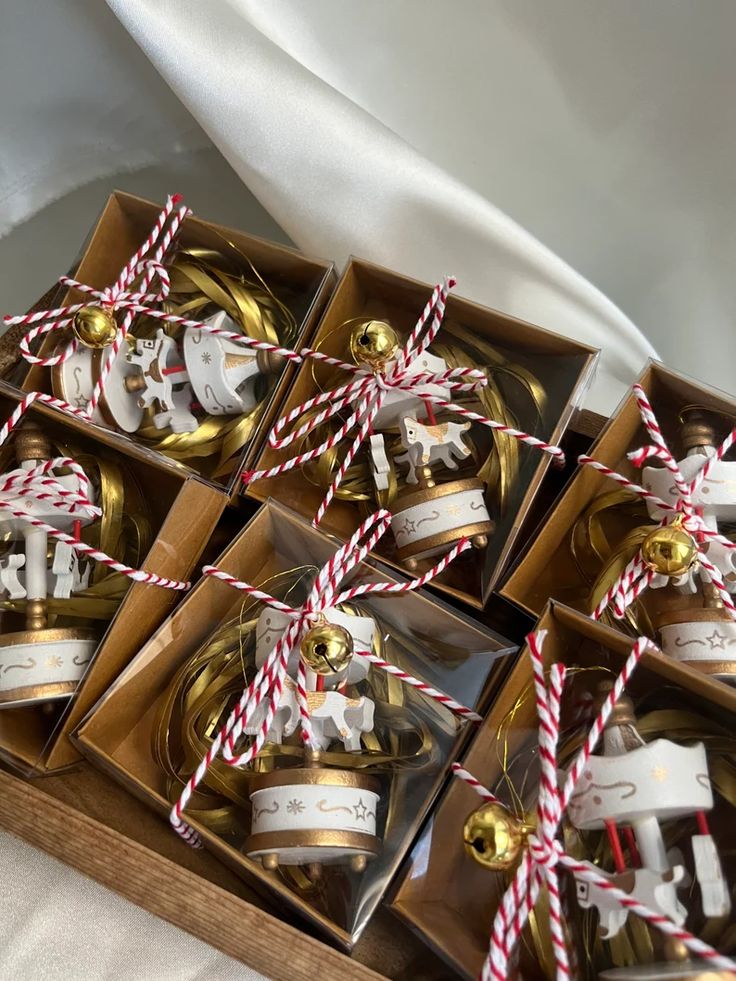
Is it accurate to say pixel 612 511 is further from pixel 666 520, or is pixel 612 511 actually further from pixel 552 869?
pixel 552 869

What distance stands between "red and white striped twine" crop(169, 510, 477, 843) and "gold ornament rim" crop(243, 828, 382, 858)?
5cm

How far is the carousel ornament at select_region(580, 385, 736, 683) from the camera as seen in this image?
65 centimetres

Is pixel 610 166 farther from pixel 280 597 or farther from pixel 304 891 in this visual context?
pixel 304 891

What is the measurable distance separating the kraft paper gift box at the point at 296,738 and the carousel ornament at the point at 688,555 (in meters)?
0.12

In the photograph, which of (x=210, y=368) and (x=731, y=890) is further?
(x=210, y=368)

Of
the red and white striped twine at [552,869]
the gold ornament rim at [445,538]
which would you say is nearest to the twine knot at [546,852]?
the red and white striped twine at [552,869]

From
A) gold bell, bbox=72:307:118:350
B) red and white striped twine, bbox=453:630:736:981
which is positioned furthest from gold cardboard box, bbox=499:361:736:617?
gold bell, bbox=72:307:118:350

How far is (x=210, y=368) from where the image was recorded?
77 centimetres

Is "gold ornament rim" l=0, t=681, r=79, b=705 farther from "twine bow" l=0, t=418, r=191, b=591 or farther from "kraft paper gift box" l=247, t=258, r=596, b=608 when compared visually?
"kraft paper gift box" l=247, t=258, r=596, b=608

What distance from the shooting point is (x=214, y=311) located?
0.84 metres

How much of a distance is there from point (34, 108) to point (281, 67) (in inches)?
13.7

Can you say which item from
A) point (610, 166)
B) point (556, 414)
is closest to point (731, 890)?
point (556, 414)

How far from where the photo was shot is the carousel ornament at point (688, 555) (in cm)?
65

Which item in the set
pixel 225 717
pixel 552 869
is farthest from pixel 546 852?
pixel 225 717
